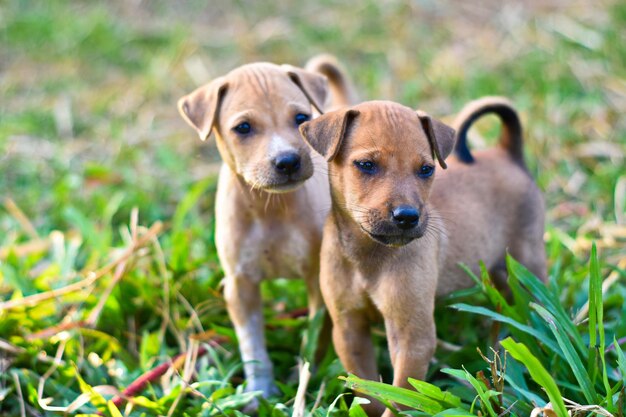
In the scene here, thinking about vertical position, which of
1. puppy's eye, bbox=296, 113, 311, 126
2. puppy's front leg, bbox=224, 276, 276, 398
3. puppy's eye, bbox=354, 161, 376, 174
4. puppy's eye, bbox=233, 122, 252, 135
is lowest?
puppy's front leg, bbox=224, 276, 276, 398

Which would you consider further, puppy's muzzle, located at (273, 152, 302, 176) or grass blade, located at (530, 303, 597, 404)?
puppy's muzzle, located at (273, 152, 302, 176)

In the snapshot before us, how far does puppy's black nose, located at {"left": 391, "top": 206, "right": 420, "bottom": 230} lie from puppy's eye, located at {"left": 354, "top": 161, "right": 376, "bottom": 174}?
0.94 ft

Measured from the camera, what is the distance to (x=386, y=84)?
9.84 m

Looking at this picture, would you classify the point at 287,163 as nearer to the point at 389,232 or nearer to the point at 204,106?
the point at 204,106

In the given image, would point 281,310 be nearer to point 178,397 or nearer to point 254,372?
point 254,372

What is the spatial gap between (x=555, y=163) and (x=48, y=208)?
5.24 metres

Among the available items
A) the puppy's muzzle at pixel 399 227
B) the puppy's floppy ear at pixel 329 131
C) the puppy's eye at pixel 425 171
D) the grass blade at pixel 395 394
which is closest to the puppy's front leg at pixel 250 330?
the grass blade at pixel 395 394

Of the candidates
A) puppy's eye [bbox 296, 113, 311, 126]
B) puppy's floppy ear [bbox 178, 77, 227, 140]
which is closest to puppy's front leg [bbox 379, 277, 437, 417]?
puppy's eye [bbox 296, 113, 311, 126]

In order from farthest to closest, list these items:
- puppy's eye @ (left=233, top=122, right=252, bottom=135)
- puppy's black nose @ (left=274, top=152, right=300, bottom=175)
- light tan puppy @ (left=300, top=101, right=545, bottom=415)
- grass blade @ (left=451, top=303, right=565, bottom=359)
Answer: puppy's eye @ (left=233, top=122, right=252, bottom=135) → puppy's black nose @ (left=274, top=152, right=300, bottom=175) → grass blade @ (left=451, top=303, right=565, bottom=359) → light tan puppy @ (left=300, top=101, right=545, bottom=415)

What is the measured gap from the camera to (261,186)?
4406mm

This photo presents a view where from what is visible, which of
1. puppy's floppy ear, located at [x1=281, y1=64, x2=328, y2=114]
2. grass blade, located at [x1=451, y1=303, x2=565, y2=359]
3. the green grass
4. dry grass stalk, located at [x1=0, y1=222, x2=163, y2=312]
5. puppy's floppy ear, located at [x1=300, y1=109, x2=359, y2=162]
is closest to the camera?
puppy's floppy ear, located at [x1=300, y1=109, x2=359, y2=162]

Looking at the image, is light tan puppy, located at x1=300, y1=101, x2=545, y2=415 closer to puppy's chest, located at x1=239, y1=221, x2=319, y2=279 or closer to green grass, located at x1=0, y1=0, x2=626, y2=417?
green grass, located at x1=0, y1=0, x2=626, y2=417

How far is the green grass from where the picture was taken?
14.6 ft

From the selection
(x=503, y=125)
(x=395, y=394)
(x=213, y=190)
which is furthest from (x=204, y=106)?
(x=213, y=190)
